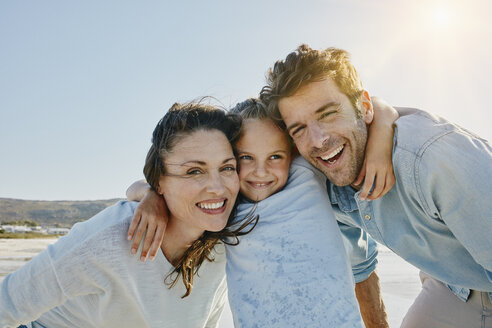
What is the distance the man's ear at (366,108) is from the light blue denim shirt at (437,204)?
352 mm

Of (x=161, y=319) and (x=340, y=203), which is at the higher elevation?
(x=340, y=203)

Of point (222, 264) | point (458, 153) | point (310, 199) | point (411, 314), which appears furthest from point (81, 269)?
point (411, 314)

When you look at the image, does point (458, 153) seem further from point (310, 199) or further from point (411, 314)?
point (411, 314)

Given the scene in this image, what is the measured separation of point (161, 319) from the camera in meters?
2.59

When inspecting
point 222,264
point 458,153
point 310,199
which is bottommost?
point 222,264

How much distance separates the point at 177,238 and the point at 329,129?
133 cm

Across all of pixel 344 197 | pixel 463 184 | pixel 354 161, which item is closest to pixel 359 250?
pixel 344 197

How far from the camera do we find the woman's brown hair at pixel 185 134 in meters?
2.61

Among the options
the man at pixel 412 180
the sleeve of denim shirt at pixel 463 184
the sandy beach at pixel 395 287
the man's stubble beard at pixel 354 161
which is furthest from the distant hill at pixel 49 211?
the sleeve of denim shirt at pixel 463 184

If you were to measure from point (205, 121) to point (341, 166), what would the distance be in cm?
101

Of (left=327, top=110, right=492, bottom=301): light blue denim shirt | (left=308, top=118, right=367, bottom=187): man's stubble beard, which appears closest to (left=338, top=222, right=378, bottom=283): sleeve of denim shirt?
(left=327, top=110, right=492, bottom=301): light blue denim shirt

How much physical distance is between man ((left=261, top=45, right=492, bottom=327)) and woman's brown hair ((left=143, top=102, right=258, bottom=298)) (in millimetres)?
424

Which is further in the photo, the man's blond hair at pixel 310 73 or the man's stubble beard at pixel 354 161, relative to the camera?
the man's blond hair at pixel 310 73

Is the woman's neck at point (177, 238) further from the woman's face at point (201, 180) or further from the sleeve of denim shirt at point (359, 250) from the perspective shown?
the sleeve of denim shirt at point (359, 250)
